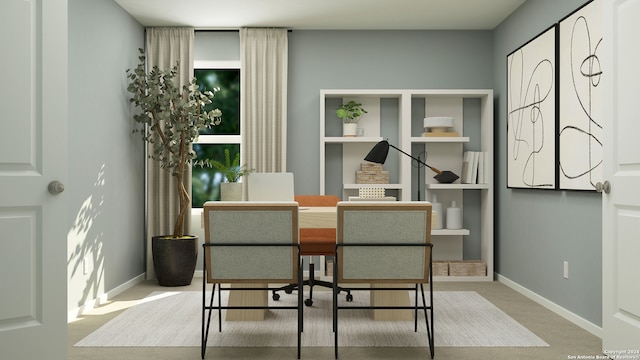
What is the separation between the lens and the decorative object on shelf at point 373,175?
5840mm

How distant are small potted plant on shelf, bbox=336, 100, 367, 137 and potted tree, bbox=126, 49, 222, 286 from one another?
122 centimetres

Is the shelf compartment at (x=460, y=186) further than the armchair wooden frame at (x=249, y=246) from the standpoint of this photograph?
Yes

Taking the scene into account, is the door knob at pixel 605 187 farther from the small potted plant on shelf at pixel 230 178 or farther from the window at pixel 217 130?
the window at pixel 217 130

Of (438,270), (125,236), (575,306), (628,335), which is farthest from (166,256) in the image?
(628,335)

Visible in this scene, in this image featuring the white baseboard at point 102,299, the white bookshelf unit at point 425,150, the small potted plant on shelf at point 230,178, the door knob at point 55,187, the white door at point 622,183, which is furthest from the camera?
the white bookshelf unit at point 425,150

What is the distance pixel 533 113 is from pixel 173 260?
3462 millimetres

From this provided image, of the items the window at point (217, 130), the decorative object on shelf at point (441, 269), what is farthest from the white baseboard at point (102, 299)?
the decorative object on shelf at point (441, 269)

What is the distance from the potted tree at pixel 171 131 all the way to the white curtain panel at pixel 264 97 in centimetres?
50

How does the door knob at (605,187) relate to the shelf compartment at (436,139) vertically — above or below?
below

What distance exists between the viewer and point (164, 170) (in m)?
5.90

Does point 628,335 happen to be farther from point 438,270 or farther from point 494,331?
point 438,270

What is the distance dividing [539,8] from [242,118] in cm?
297

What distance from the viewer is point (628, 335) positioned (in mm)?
2939

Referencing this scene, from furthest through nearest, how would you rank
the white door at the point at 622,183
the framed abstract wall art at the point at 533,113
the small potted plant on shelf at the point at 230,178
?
1. the small potted plant on shelf at the point at 230,178
2. the framed abstract wall art at the point at 533,113
3. the white door at the point at 622,183
